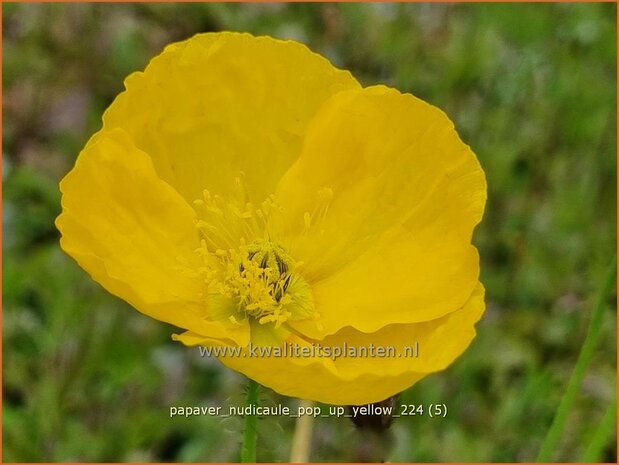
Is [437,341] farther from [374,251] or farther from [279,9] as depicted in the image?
[279,9]

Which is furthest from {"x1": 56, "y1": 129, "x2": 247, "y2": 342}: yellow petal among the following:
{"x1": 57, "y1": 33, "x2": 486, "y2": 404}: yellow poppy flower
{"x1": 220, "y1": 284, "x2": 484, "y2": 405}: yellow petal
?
{"x1": 220, "y1": 284, "x2": 484, "y2": 405}: yellow petal

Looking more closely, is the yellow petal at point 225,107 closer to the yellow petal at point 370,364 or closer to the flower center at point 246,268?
the flower center at point 246,268

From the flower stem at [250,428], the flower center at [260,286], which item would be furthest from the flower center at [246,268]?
the flower stem at [250,428]

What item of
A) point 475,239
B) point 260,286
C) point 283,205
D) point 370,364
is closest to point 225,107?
point 283,205

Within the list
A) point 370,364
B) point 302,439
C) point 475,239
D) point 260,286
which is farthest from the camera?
point 475,239

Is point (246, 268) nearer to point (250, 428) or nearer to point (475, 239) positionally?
point (250, 428)

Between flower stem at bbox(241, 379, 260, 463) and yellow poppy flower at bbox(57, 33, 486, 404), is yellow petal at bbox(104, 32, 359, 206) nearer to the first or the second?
yellow poppy flower at bbox(57, 33, 486, 404)

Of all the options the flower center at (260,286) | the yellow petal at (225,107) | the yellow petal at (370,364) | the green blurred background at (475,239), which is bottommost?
the green blurred background at (475,239)
